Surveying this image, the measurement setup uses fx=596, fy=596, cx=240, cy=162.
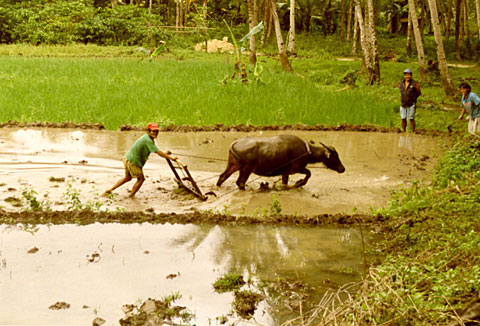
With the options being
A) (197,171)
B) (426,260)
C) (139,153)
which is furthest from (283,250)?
(197,171)

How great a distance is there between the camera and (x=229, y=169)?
8031 mm

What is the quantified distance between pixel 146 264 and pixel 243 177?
270 centimetres

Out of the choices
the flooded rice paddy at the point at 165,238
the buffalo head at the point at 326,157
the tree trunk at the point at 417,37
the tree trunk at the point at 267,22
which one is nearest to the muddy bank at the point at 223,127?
the flooded rice paddy at the point at 165,238

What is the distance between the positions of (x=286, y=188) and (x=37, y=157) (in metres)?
4.13

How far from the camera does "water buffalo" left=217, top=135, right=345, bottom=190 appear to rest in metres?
7.84

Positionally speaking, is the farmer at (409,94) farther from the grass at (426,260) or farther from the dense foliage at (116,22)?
the dense foliage at (116,22)

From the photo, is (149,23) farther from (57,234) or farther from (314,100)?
(57,234)

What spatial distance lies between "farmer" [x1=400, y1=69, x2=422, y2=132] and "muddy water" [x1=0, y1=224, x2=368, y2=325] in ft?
18.5

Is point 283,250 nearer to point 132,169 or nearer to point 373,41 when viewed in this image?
point 132,169

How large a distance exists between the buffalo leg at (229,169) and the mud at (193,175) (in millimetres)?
158

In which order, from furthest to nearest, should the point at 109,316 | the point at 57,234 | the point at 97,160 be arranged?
the point at 97,160 → the point at 57,234 → the point at 109,316

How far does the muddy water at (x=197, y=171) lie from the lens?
7598mm

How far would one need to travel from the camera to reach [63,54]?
969 inches

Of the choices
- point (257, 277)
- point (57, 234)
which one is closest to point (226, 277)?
point (257, 277)
